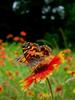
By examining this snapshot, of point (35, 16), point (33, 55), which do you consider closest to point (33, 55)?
point (33, 55)

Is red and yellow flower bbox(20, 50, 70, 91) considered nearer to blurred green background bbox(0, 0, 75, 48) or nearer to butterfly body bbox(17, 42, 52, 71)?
butterfly body bbox(17, 42, 52, 71)

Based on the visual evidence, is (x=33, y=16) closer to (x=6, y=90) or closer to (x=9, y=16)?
(x=9, y=16)

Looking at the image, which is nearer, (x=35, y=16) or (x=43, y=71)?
(x=43, y=71)

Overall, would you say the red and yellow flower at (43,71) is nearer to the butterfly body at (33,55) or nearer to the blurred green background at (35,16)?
the butterfly body at (33,55)

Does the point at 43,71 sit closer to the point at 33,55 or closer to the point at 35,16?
the point at 33,55

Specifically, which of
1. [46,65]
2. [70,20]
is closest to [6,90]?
[46,65]

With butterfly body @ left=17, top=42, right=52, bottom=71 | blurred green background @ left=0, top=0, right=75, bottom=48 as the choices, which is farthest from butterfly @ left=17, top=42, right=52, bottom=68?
blurred green background @ left=0, top=0, right=75, bottom=48

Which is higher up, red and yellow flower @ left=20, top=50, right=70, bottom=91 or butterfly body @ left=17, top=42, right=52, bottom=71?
butterfly body @ left=17, top=42, right=52, bottom=71

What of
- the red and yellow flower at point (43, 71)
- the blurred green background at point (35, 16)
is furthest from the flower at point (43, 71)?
the blurred green background at point (35, 16)
